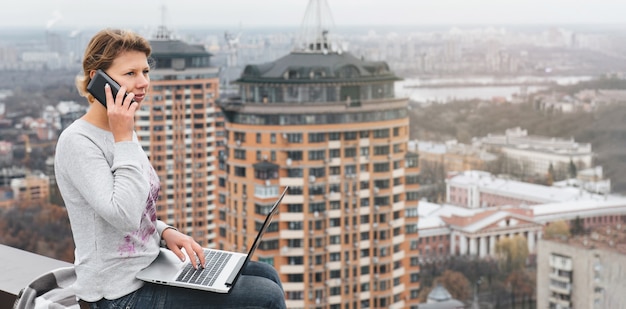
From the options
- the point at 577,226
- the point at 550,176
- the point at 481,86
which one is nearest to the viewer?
the point at 577,226

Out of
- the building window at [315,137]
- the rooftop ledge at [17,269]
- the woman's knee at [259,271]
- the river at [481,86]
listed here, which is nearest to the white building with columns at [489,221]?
the river at [481,86]

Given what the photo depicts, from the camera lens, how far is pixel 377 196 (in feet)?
30.4

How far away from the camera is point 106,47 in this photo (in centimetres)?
70

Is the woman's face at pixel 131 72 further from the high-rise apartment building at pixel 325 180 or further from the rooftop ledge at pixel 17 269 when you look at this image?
the high-rise apartment building at pixel 325 180

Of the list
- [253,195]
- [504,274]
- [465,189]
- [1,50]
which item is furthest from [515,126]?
[1,50]

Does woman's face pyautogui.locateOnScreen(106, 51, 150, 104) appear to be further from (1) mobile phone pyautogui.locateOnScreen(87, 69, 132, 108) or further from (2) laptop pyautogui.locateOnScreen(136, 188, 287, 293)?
(2) laptop pyautogui.locateOnScreen(136, 188, 287, 293)

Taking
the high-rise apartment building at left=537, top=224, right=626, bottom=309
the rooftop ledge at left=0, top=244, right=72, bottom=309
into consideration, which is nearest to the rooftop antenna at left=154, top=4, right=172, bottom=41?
the high-rise apartment building at left=537, top=224, right=626, bottom=309

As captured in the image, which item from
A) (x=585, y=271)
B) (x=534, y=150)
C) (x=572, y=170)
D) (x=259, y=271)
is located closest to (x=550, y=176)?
(x=572, y=170)

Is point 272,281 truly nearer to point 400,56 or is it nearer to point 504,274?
point 504,274

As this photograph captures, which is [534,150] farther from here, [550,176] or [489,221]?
[489,221]

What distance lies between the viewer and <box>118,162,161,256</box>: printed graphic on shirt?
69 cm

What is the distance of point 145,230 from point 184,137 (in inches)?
425

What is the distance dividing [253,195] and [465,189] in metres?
2.96

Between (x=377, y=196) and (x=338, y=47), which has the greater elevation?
(x=338, y=47)
